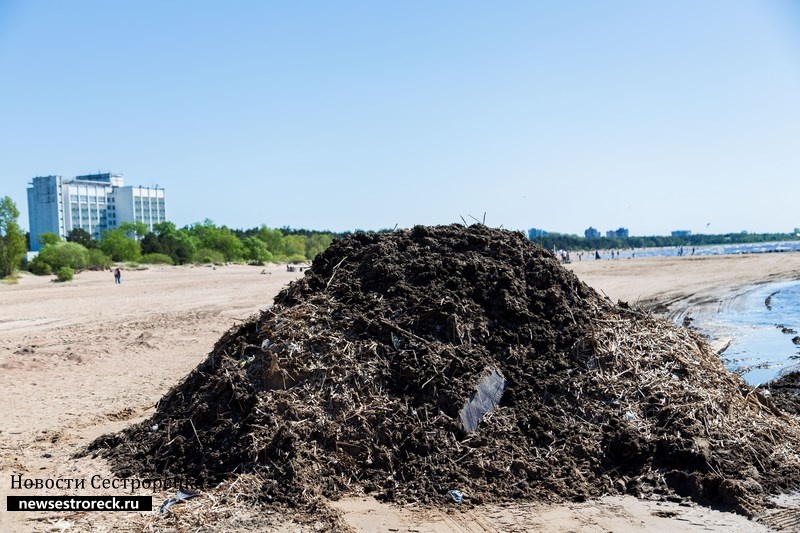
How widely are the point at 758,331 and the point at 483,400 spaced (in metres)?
11.9

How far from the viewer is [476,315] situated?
6.31 m

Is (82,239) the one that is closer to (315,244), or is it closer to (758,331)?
(315,244)

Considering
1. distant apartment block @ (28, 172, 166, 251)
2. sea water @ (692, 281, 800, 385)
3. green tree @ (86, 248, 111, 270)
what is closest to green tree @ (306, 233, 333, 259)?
green tree @ (86, 248, 111, 270)

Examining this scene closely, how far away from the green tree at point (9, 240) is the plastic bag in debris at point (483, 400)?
39112 mm

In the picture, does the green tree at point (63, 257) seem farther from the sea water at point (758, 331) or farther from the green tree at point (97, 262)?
the sea water at point (758, 331)

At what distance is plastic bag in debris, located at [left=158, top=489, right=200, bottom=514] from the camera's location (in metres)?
4.75

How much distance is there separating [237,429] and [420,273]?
8.20 feet

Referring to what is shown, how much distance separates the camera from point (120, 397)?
8773mm

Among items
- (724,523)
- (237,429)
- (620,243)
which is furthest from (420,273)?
(620,243)

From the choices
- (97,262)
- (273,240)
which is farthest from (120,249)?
(273,240)

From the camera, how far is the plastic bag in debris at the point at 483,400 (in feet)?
17.8

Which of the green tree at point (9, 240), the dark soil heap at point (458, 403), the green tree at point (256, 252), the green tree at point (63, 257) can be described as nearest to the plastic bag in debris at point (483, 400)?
the dark soil heap at point (458, 403)

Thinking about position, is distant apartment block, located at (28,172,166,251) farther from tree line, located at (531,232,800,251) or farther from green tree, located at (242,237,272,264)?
tree line, located at (531,232,800,251)

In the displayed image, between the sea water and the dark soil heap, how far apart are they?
8.98 ft
